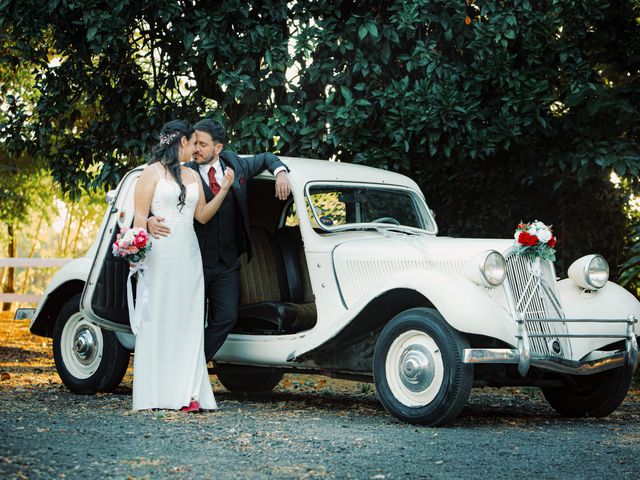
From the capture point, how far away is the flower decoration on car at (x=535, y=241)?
21.5 ft

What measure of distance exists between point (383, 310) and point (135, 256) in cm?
180

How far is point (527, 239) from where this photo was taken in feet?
21.5

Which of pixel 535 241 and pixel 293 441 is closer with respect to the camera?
pixel 293 441

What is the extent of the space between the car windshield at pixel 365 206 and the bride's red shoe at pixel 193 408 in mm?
1654

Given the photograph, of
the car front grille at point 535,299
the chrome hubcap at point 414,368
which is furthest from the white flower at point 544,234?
the chrome hubcap at point 414,368

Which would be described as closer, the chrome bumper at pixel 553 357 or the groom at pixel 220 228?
the chrome bumper at pixel 553 357

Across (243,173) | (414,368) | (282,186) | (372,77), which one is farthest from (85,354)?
(372,77)

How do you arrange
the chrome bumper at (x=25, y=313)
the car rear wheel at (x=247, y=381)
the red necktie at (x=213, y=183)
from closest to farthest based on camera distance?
the red necktie at (x=213, y=183), the chrome bumper at (x=25, y=313), the car rear wheel at (x=247, y=381)

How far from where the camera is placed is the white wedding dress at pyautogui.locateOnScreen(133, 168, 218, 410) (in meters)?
6.82

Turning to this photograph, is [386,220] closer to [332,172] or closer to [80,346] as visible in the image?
[332,172]

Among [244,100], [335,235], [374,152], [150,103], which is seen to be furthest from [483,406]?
[150,103]

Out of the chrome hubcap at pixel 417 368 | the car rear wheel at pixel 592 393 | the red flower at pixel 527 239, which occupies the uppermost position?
the red flower at pixel 527 239

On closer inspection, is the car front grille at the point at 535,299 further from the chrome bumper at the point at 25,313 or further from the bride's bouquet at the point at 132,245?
the chrome bumper at the point at 25,313

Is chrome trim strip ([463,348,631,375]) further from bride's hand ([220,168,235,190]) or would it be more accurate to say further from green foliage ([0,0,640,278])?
green foliage ([0,0,640,278])
